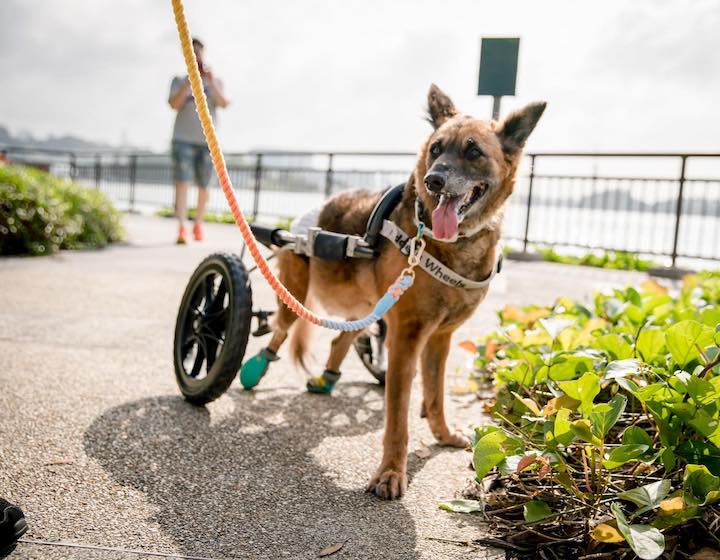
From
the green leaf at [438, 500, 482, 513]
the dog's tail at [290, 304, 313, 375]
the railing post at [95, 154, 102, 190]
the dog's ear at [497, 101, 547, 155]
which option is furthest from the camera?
the railing post at [95, 154, 102, 190]

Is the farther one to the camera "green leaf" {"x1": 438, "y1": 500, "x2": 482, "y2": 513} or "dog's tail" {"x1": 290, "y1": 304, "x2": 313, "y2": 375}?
"dog's tail" {"x1": 290, "y1": 304, "x2": 313, "y2": 375}

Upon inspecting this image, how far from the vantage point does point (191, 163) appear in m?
9.21

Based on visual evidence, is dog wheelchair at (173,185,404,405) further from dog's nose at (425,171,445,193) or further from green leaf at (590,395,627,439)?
green leaf at (590,395,627,439)

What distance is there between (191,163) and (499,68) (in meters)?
5.88

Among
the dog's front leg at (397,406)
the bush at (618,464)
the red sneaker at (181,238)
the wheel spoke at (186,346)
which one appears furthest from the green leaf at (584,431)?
the red sneaker at (181,238)

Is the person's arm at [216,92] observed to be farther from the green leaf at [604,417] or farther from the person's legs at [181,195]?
the green leaf at [604,417]

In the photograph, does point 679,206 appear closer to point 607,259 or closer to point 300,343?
point 607,259

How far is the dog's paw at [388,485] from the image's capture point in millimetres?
2350

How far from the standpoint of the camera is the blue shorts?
29.8 feet

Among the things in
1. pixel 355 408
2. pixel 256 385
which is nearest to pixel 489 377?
pixel 355 408

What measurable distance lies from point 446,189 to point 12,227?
6565 millimetres

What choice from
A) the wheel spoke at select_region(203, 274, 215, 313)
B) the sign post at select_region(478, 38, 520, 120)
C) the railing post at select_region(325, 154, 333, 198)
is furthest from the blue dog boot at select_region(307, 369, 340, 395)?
the railing post at select_region(325, 154, 333, 198)

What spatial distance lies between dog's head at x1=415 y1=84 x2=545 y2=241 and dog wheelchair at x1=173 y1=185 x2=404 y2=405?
0.33m

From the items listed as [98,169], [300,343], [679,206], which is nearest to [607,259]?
[679,206]
